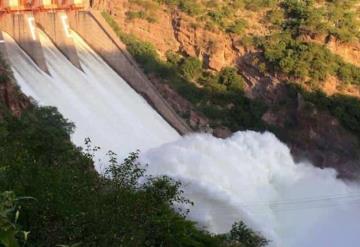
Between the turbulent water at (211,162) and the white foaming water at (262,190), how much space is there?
33mm

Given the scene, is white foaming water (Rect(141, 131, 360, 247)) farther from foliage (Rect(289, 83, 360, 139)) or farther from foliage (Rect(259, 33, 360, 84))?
foliage (Rect(259, 33, 360, 84))

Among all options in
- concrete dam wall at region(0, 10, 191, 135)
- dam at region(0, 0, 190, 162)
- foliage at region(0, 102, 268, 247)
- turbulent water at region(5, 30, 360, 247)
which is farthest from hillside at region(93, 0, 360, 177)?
foliage at region(0, 102, 268, 247)

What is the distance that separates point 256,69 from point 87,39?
7.58m

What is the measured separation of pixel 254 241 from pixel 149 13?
16.5 meters

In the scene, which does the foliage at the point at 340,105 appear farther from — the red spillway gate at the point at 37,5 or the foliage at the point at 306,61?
the red spillway gate at the point at 37,5

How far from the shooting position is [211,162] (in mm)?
21312

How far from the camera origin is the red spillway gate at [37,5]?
2373 centimetres

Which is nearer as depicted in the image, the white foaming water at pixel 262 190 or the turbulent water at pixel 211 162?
the white foaming water at pixel 262 190

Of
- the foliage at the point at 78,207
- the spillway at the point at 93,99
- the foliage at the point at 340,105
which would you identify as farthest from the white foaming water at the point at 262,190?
the foliage at the point at 78,207

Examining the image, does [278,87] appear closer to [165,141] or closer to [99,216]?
[165,141]

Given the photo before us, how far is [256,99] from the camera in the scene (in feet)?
90.8

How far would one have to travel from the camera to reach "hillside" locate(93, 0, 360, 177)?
26.8 meters

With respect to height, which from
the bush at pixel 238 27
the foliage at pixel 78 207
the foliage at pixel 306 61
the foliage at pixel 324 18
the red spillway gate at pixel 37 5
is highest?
the foliage at pixel 78 207

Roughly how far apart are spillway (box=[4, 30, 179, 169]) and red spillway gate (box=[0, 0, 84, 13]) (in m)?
1.14
